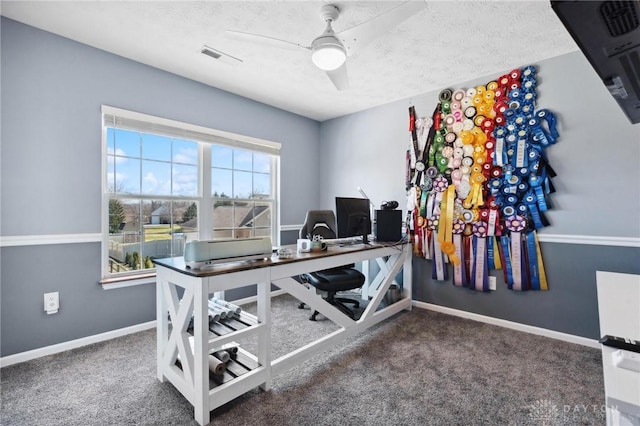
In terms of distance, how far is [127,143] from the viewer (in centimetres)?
278

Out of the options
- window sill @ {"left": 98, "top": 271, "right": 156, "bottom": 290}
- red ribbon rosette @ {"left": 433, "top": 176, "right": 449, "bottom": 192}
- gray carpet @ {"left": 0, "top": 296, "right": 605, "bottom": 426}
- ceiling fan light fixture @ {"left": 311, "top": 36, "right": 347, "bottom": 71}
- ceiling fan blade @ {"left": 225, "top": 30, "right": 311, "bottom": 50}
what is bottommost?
gray carpet @ {"left": 0, "top": 296, "right": 605, "bottom": 426}

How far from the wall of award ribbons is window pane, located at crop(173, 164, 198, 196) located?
8.10 ft

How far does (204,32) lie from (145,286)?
2307 mm

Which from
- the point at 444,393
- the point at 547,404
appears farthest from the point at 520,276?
the point at 444,393

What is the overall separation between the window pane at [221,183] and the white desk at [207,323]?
159 cm

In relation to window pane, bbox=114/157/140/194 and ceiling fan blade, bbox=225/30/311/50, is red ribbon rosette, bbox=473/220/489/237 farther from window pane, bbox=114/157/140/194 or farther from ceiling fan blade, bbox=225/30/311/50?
window pane, bbox=114/157/140/194

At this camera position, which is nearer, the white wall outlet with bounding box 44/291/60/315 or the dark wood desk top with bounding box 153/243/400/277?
the dark wood desk top with bounding box 153/243/400/277

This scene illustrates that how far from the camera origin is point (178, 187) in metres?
3.11

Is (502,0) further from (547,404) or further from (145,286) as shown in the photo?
(145,286)

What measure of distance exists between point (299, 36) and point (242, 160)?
175 centimetres

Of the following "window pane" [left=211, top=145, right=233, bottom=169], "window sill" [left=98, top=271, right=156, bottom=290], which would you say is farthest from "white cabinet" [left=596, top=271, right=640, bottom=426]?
"window pane" [left=211, top=145, right=233, bottom=169]

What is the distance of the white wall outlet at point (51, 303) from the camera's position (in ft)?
7.57

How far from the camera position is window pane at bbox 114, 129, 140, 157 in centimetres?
273

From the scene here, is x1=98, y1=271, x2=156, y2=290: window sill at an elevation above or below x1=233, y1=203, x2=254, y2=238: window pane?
below
